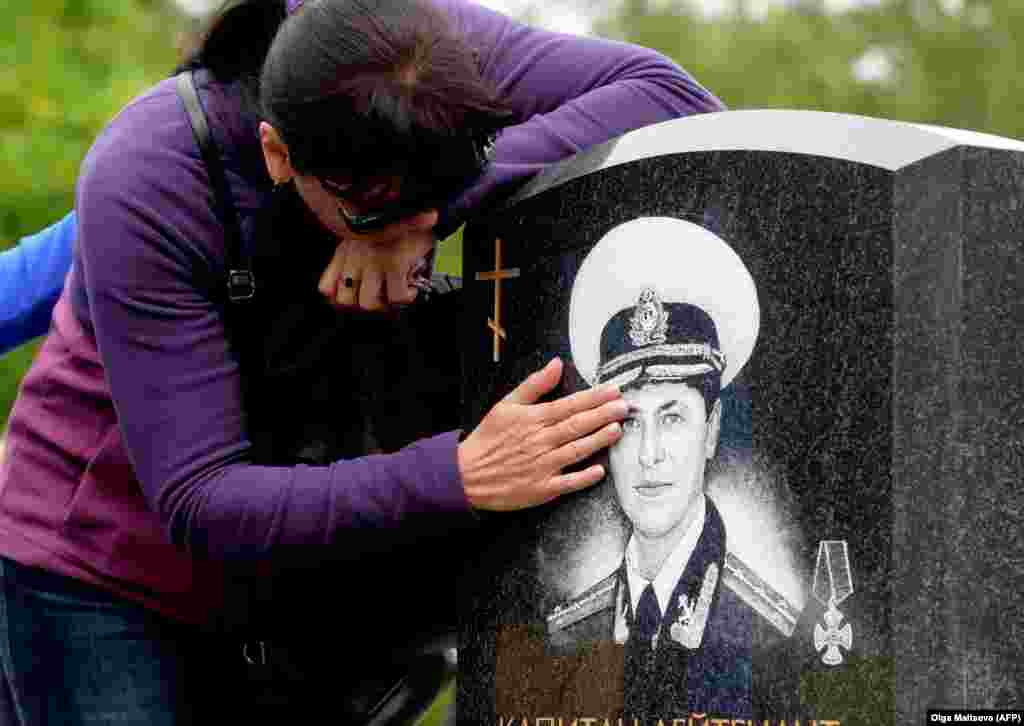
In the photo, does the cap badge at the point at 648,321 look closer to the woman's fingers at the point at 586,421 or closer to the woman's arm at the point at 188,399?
the woman's fingers at the point at 586,421

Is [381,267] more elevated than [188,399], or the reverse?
[381,267]

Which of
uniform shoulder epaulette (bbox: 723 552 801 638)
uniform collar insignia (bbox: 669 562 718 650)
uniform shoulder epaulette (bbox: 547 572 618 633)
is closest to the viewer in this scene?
uniform shoulder epaulette (bbox: 723 552 801 638)

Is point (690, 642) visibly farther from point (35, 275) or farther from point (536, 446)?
point (35, 275)

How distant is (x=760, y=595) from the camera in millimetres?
2713

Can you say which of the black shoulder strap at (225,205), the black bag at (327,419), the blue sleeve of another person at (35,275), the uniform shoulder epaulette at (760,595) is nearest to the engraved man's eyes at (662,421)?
the uniform shoulder epaulette at (760,595)

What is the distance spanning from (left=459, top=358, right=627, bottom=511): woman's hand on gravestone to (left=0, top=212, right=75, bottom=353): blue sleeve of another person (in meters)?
0.98

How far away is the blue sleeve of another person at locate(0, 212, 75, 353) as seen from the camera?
342cm

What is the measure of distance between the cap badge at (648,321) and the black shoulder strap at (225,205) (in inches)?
23.7

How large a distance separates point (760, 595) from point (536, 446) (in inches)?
16.5

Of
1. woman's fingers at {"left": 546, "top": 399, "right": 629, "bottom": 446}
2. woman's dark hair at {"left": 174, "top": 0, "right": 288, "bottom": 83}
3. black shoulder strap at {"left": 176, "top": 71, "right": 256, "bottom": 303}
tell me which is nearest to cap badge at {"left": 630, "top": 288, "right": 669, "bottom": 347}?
woman's fingers at {"left": 546, "top": 399, "right": 629, "bottom": 446}

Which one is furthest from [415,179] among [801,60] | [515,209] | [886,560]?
[801,60]

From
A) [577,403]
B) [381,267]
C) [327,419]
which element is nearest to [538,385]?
[577,403]

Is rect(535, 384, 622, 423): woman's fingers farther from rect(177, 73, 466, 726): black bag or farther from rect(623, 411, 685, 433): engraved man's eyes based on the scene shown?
rect(177, 73, 466, 726): black bag

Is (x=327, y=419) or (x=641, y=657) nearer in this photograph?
(x=641, y=657)
